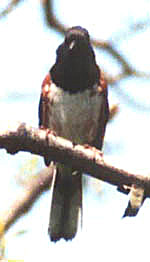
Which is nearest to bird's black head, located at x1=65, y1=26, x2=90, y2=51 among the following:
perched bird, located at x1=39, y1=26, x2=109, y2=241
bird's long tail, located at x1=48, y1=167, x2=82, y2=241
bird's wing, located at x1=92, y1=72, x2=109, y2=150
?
perched bird, located at x1=39, y1=26, x2=109, y2=241

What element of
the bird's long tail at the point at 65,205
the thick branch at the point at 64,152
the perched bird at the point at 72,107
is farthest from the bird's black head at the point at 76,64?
the thick branch at the point at 64,152

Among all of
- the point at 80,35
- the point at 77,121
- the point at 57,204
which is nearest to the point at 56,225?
the point at 57,204

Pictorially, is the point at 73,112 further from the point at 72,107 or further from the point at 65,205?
the point at 65,205

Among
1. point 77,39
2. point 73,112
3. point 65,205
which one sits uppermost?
point 77,39

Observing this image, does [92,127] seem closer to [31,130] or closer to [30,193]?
[30,193]

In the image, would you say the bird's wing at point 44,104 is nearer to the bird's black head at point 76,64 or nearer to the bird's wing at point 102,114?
the bird's black head at point 76,64

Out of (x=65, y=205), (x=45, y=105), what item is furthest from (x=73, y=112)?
(x=65, y=205)

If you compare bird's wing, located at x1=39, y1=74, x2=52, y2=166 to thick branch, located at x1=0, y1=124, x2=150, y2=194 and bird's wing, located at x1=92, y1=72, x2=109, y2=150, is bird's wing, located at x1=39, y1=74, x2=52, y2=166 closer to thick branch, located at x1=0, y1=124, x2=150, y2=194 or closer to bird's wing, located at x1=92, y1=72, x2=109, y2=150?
bird's wing, located at x1=92, y1=72, x2=109, y2=150
